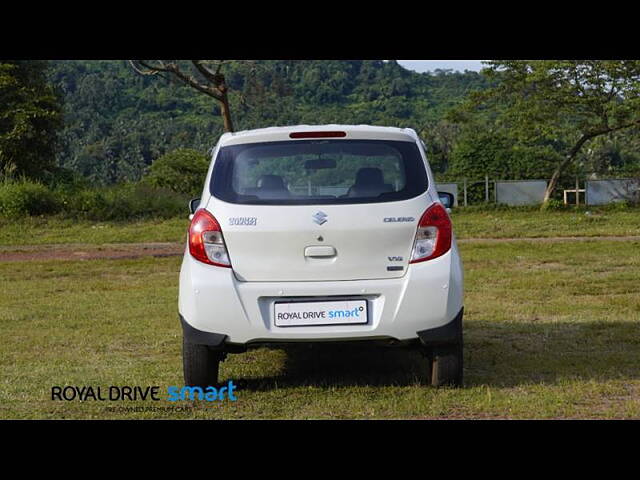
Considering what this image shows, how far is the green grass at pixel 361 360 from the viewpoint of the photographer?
584 cm

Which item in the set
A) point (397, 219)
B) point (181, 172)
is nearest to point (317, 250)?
point (397, 219)

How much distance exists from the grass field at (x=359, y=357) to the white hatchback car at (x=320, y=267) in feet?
1.49

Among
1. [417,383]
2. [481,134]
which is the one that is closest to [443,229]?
[417,383]

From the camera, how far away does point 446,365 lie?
6230mm

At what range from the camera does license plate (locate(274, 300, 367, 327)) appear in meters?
5.84

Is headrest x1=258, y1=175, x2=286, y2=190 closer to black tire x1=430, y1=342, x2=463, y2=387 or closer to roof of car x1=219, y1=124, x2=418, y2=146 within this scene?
roof of car x1=219, y1=124, x2=418, y2=146

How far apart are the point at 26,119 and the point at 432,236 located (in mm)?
32404

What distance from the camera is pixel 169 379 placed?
6.78 meters

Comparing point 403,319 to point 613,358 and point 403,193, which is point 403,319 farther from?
point 613,358

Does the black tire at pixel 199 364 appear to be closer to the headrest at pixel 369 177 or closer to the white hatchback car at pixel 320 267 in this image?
the white hatchback car at pixel 320 267

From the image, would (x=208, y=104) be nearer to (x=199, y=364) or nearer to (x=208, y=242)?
(x=199, y=364)

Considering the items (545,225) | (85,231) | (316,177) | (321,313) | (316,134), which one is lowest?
(545,225)

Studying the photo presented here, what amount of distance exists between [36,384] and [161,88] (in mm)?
93858

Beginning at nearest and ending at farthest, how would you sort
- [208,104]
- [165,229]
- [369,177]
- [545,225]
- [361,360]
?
[369,177], [361,360], [165,229], [545,225], [208,104]
